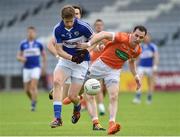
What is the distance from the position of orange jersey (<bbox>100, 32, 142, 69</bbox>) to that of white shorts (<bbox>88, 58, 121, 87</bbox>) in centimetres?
8

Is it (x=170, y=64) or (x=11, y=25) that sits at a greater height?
(x=11, y=25)

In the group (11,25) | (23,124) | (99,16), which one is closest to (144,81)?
(99,16)

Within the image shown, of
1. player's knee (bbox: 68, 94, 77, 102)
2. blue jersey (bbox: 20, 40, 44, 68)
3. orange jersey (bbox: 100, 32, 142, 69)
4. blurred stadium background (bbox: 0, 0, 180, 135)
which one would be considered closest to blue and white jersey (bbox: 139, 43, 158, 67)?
blue jersey (bbox: 20, 40, 44, 68)

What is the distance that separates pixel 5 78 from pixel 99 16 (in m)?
7.68

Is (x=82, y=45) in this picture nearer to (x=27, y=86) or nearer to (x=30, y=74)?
(x=27, y=86)

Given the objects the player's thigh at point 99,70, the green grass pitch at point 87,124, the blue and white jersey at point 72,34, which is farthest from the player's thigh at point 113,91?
the blue and white jersey at point 72,34

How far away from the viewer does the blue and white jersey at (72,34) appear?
42.9ft

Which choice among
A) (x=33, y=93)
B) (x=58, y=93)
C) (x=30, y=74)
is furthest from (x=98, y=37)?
(x=30, y=74)

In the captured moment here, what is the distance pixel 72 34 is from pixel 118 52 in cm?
97

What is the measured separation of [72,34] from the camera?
13.1 meters

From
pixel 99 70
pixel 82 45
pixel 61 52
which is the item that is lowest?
pixel 99 70

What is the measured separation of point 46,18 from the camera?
132 ft

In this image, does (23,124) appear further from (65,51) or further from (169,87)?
(169,87)

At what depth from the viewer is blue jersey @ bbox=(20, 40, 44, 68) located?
2223cm
